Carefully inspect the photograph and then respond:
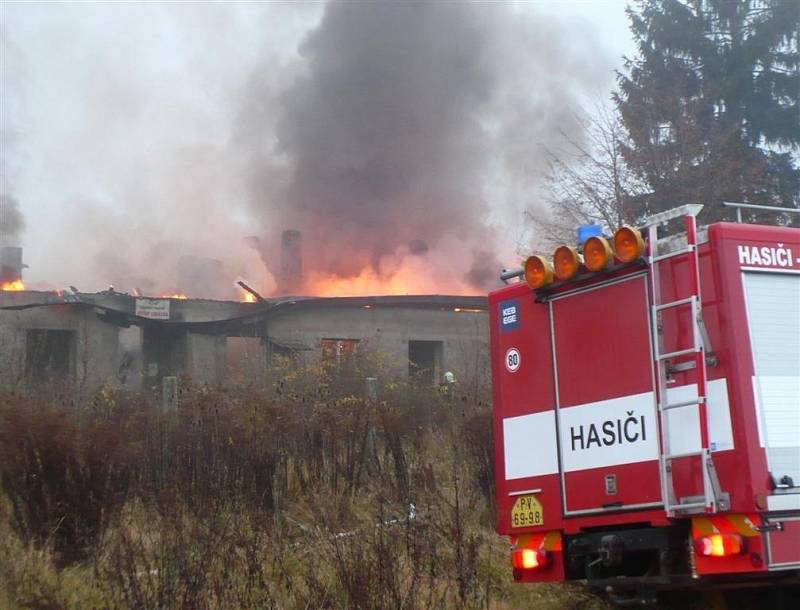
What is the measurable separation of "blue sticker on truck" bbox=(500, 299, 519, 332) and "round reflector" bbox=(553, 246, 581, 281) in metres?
0.52

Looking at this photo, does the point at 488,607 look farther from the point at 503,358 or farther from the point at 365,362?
the point at 365,362

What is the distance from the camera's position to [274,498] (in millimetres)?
9469

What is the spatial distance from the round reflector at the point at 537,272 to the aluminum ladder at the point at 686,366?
0.76 metres

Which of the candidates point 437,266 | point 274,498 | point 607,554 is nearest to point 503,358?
point 607,554

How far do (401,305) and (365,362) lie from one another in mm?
12401

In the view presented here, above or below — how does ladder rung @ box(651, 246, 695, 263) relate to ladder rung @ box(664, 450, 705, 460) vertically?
above

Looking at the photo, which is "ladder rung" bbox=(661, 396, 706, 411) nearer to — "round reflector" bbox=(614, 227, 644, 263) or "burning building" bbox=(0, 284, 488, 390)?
"round reflector" bbox=(614, 227, 644, 263)

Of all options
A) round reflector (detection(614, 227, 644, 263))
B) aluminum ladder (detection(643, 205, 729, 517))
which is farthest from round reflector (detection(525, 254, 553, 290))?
aluminum ladder (detection(643, 205, 729, 517))

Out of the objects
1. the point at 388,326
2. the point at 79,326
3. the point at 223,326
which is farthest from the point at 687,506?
the point at 388,326

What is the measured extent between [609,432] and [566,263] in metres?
1.07

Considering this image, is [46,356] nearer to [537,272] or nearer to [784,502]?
[537,272]

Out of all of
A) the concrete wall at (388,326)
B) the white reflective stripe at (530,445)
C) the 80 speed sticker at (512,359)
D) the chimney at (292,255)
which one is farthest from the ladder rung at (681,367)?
the chimney at (292,255)

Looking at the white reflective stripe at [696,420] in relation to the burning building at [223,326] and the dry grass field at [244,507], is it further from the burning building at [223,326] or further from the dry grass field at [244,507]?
the burning building at [223,326]

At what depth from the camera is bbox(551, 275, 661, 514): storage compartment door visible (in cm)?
609
